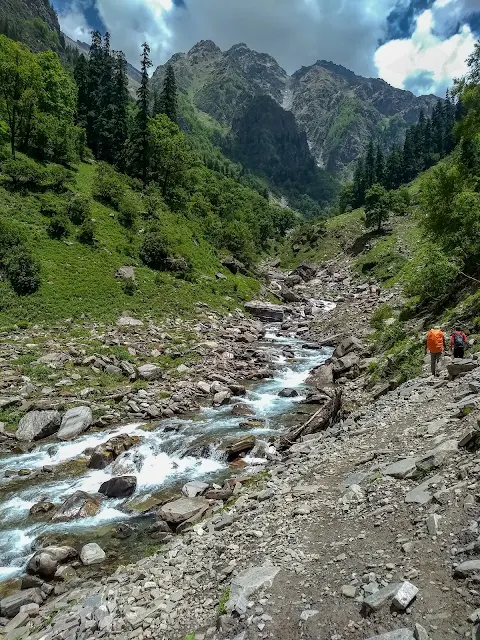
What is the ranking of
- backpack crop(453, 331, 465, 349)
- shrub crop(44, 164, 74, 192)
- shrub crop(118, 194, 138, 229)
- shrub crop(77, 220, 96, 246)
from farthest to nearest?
shrub crop(118, 194, 138, 229)
shrub crop(44, 164, 74, 192)
shrub crop(77, 220, 96, 246)
backpack crop(453, 331, 465, 349)

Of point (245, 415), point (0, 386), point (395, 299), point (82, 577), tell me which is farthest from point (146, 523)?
point (395, 299)

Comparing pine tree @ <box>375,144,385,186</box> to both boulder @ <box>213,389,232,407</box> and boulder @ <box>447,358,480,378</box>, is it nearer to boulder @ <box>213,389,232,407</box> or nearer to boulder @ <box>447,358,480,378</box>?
boulder @ <box>213,389,232,407</box>

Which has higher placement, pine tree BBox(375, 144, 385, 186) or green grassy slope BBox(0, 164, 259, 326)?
pine tree BBox(375, 144, 385, 186)

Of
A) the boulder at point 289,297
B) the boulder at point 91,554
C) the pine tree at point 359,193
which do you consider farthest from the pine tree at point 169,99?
the boulder at point 91,554

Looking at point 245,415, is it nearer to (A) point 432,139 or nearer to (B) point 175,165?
(B) point 175,165

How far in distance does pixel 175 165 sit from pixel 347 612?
2668 inches

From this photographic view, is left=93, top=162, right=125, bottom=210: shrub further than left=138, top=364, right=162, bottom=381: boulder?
Yes

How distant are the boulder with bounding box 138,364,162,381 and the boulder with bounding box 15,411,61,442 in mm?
6588

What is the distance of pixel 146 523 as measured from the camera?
14359 mm

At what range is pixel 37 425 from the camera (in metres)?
20.6

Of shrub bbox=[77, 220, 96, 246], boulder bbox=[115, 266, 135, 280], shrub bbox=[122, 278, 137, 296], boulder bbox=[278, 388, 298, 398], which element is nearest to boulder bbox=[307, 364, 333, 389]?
boulder bbox=[278, 388, 298, 398]

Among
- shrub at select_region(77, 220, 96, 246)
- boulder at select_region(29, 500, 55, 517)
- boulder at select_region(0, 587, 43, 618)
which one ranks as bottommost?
boulder at select_region(0, 587, 43, 618)

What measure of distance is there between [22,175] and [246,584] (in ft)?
170

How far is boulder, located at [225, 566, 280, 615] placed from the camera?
7471 millimetres
